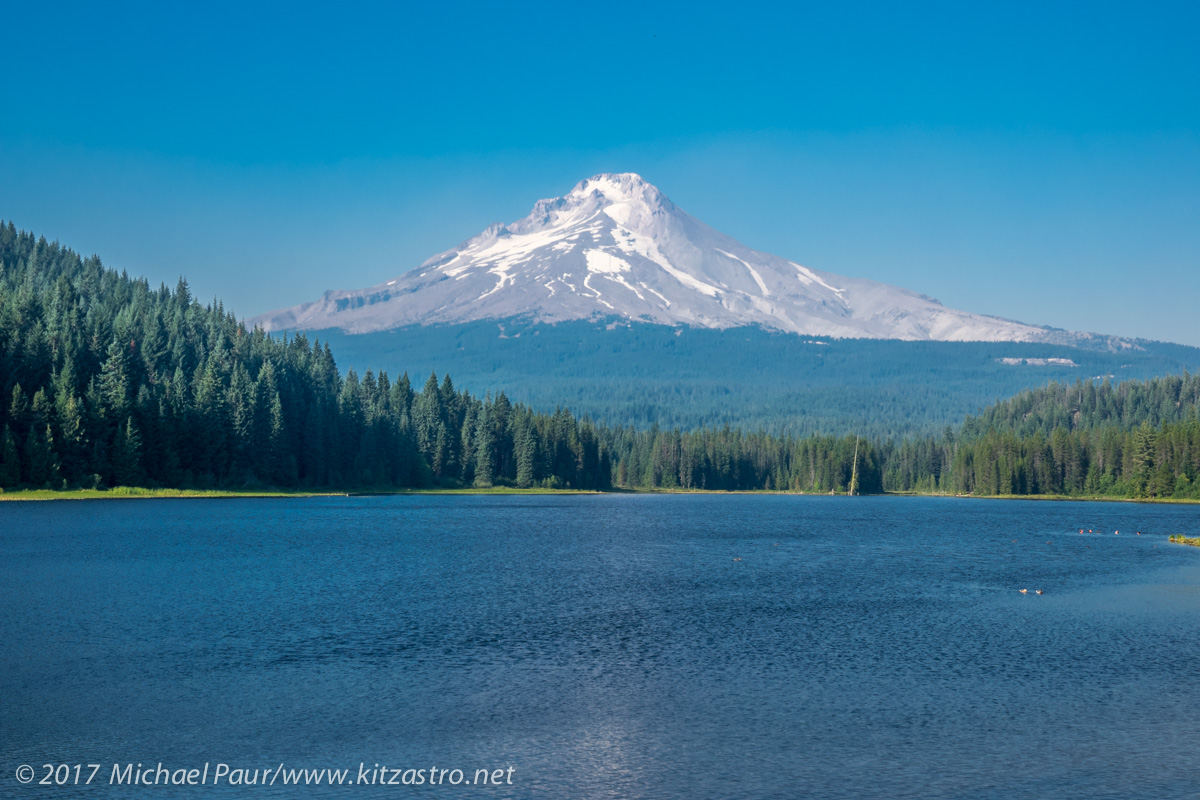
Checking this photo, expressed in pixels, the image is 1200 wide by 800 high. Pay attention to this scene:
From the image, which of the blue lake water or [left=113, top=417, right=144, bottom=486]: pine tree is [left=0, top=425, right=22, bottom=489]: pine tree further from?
the blue lake water

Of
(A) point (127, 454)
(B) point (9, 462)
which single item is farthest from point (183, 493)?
(B) point (9, 462)

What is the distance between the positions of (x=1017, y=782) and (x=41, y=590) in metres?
43.8

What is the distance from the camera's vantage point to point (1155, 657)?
119ft

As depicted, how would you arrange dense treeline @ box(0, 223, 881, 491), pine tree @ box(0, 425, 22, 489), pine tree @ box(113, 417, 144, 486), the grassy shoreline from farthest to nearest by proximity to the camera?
pine tree @ box(113, 417, 144, 486), dense treeline @ box(0, 223, 881, 491), the grassy shoreline, pine tree @ box(0, 425, 22, 489)

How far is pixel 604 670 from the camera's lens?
3309 cm

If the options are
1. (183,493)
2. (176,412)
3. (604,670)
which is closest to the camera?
(604,670)

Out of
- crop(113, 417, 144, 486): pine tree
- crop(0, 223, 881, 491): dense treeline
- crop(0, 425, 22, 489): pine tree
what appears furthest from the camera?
crop(113, 417, 144, 486): pine tree

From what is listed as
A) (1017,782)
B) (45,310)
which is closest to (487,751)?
(1017,782)

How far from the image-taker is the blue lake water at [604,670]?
74.3 ft

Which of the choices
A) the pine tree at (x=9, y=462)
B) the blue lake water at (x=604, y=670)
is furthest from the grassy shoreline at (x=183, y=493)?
the blue lake water at (x=604, y=670)

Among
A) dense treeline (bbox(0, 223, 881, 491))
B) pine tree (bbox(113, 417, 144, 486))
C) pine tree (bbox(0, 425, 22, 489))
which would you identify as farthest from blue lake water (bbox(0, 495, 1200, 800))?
pine tree (bbox(113, 417, 144, 486))

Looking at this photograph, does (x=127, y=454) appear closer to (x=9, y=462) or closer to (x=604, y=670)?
(x=9, y=462)

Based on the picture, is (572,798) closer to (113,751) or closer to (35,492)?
(113,751)

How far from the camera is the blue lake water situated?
74.3ft
